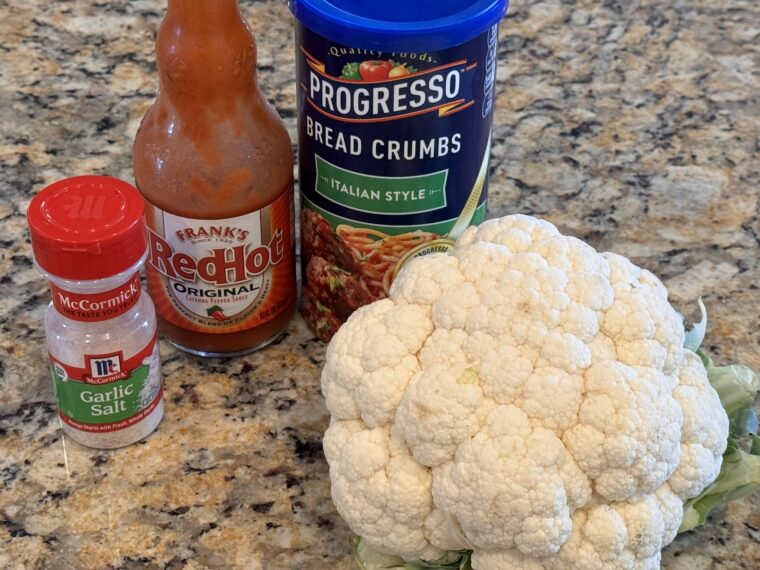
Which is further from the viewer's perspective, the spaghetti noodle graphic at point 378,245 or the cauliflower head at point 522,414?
the spaghetti noodle graphic at point 378,245

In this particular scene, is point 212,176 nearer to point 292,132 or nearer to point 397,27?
point 397,27

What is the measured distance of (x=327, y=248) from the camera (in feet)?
3.32

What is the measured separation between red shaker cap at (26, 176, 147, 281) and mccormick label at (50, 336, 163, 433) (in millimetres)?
102

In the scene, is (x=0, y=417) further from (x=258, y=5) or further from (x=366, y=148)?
(x=258, y=5)

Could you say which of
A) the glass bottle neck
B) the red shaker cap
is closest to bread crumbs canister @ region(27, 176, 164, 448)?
the red shaker cap

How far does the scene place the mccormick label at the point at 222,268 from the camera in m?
0.95

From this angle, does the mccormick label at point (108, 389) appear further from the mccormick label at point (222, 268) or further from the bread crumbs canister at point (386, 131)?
the bread crumbs canister at point (386, 131)

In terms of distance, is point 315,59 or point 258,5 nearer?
point 315,59

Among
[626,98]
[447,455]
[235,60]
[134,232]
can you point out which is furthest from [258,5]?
[447,455]

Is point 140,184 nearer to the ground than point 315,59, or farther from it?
nearer to the ground

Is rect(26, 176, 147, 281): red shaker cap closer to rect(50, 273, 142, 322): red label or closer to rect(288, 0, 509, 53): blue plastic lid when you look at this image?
rect(50, 273, 142, 322): red label

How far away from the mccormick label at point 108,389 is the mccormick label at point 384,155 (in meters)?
0.20

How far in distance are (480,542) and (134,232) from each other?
36cm

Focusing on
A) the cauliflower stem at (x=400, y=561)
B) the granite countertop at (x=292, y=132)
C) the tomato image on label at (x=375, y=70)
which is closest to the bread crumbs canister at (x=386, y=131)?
the tomato image on label at (x=375, y=70)
